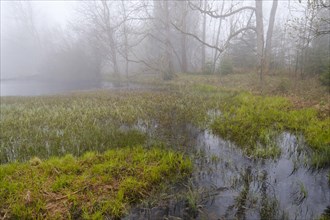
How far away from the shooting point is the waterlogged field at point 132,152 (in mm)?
3549

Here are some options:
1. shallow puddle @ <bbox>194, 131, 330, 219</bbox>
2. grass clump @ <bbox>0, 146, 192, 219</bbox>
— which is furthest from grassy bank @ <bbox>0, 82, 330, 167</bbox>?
grass clump @ <bbox>0, 146, 192, 219</bbox>

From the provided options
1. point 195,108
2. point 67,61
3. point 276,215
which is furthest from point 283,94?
Result: point 67,61

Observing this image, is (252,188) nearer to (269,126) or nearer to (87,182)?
(87,182)

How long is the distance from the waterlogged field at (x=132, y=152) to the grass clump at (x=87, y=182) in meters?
0.01

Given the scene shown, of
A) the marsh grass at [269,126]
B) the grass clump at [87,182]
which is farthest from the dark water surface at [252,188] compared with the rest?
the grass clump at [87,182]

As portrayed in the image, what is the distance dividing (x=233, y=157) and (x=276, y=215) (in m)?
1.83

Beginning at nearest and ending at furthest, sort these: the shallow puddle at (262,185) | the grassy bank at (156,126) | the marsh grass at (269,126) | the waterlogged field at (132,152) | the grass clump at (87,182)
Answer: the shallow puddle at (262,185) < the grass clump at (87,182) < the waterlogged field at (132,152) < the marsh grass at (269,126) < the grassy bank at (156,126)

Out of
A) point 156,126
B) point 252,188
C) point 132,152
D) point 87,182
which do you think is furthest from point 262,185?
point 156,126

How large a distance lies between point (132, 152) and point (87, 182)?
4.41 ft

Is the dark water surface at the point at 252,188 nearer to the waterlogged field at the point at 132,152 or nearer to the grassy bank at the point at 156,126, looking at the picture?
the waterlogged field at the point at 132,152

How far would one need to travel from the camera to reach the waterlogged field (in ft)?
11.6

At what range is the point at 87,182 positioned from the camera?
3.94m

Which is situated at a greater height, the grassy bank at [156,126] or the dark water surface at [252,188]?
the grassy bank at [156,126]

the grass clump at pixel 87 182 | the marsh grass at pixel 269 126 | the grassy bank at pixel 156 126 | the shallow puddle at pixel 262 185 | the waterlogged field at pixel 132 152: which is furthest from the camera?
the grassy bank at pixel 156 126
